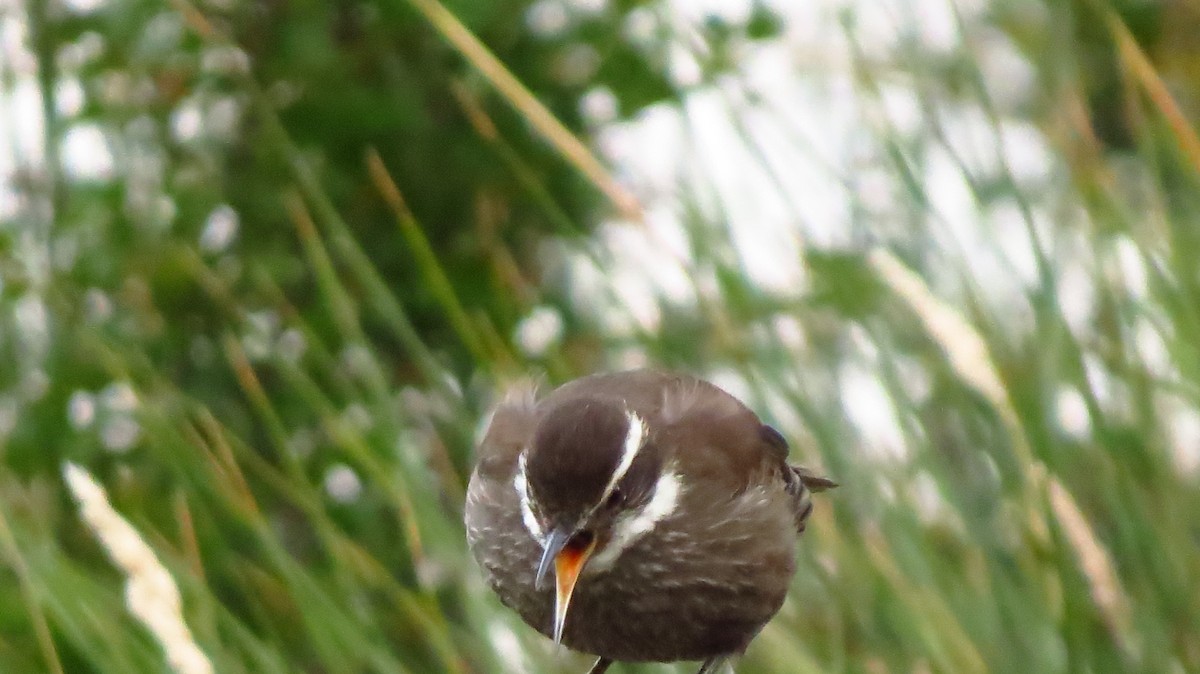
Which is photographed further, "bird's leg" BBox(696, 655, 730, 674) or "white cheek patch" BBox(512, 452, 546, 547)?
"bird's leg" BBox(696, 655, 730, 674)

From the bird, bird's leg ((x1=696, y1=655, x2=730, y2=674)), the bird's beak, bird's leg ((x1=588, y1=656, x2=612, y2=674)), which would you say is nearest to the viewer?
the bird's beak

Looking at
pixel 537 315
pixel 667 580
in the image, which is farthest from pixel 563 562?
pixel 537 315

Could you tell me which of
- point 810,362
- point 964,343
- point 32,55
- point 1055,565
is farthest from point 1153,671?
point 32,55

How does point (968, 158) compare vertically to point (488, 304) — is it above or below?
above

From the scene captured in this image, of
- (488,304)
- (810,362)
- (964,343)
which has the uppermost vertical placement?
(964,343)

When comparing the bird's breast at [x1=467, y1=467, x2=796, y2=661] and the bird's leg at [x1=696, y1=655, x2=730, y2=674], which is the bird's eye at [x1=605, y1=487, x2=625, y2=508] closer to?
the bird's breast at [x1=467, y1=467, x2=796, y2=661]

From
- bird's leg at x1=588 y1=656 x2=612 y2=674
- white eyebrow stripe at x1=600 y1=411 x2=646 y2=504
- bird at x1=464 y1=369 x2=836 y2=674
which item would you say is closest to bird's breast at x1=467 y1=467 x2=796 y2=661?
bird at x1=464 y1=369 x2=836 y2=674

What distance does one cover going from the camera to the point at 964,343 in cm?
204

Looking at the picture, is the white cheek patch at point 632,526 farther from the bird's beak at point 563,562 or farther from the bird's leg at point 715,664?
the bird's leg at point 715,664

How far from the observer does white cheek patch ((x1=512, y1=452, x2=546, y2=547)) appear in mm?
2201

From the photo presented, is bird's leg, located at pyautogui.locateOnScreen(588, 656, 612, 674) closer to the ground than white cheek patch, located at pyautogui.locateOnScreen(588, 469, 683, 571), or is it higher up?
closer to the ground

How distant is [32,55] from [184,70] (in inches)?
11.8

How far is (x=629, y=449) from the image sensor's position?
2273mm

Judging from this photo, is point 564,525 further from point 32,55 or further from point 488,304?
point 32,55
